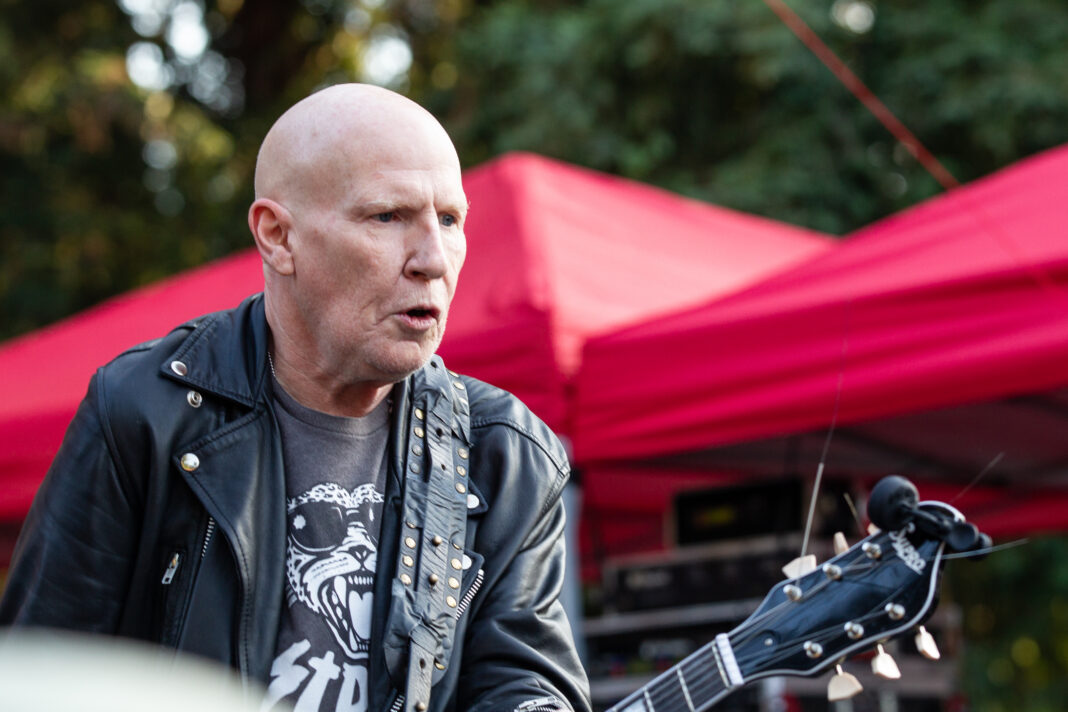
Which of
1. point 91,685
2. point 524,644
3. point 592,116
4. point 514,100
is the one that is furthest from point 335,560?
point 514,100

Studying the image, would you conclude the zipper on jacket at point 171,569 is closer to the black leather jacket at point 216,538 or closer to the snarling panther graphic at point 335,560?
the black leather jacket at point 216,538

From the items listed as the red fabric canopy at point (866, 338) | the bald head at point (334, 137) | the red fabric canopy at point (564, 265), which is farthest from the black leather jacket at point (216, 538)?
the red fabric canopy at point (564, 265)

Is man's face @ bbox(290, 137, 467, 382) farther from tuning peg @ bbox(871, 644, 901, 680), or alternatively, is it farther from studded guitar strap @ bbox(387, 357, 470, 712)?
tuning peg @ bbox(871, 644, 901, 680)

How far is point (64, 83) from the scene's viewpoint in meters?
9.90

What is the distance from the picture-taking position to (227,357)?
1865 mm

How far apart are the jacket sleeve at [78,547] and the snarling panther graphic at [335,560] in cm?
23

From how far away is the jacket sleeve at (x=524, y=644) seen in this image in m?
1.83

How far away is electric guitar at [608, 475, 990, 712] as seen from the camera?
1999 mm

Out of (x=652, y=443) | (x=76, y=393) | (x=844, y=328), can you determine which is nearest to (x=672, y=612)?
(x=652, y=443)

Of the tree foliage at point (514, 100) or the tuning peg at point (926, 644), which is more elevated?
the tree foliage at point (514, 100)

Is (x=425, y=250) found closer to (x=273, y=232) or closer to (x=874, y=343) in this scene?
(x=273, y=232)

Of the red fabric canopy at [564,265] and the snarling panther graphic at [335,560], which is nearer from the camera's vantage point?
the snarling panther graphic at [335,560]

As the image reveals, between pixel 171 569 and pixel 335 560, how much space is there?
23 cm

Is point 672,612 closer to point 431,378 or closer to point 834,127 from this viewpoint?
point 431,378
